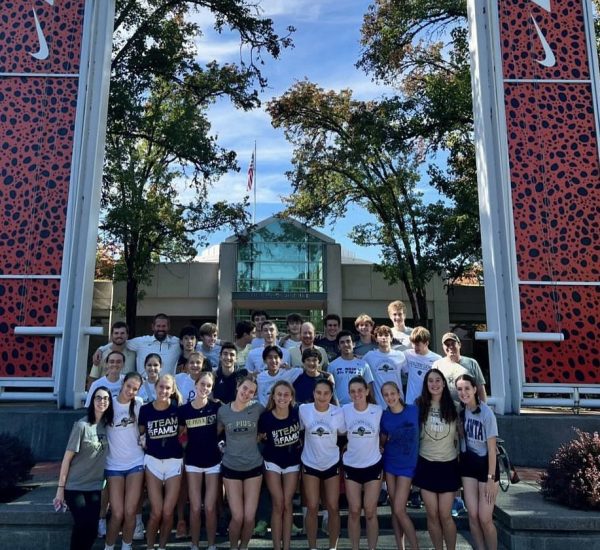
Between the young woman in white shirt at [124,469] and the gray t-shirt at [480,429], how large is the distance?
3177 millimetres

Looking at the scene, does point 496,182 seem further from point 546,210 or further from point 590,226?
point 590,226

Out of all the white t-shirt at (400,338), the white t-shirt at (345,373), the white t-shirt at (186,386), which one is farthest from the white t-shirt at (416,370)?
the white t-shirt at (186,386)

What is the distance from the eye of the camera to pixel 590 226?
867 centimetres

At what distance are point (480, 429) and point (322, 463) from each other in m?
1.54

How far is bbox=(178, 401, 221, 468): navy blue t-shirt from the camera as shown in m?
5.23

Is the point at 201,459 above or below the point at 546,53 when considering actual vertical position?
below

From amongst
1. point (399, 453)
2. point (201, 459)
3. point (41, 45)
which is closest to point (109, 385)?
point (201, 459)

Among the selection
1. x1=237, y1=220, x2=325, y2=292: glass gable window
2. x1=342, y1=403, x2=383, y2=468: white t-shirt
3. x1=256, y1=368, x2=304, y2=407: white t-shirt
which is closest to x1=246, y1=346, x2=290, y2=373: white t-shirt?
x1=256, y1=368, x2=304, y2=407: white t-shirt

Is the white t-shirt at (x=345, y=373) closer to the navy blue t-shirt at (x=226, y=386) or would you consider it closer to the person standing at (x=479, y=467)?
the navy blue t-shirt at (x=226, y=386)

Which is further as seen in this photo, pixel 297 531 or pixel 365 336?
pixel 365 336

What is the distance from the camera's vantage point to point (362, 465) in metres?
5.13

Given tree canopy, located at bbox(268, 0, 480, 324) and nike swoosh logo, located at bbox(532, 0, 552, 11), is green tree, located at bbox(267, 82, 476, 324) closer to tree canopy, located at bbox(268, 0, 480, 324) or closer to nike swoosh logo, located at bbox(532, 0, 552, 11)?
tree canopy, located at bbox(268, 0, 480, 324)

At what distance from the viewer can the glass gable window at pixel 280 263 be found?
29.0m

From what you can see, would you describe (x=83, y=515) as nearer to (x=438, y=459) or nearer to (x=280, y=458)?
(x=280, y=458)
